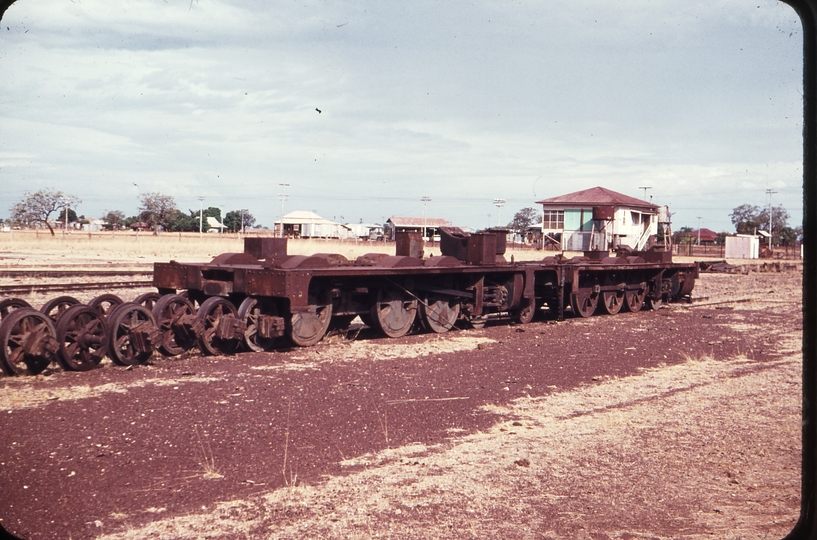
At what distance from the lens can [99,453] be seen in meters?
5.21

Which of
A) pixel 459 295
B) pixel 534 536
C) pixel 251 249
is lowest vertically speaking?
pixel 534 536

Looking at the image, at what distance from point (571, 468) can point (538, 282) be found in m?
10.5

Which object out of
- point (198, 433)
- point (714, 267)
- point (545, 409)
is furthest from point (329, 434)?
point (714, 267)

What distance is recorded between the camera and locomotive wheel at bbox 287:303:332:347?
33.8 ft

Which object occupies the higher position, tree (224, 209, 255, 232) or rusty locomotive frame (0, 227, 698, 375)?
tree (224, 209, 255, 232)

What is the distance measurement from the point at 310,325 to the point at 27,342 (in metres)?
3.98

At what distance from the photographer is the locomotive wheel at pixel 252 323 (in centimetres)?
986

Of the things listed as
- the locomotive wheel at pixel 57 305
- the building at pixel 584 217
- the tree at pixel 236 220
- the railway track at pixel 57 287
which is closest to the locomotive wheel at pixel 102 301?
the locomotive wheel at pixel 57 305

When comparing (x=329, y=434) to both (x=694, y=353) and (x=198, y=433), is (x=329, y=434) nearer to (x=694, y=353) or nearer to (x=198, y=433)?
(x=198, y=433)

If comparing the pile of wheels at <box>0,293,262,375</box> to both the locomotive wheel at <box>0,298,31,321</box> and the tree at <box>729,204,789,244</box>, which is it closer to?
the locomotive wheel at <box>0,298,31,321</box>

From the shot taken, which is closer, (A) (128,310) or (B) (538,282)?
(A) (128,310)

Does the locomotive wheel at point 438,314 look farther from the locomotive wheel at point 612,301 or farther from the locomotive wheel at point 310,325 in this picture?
the locomotive wheel at point 612,301

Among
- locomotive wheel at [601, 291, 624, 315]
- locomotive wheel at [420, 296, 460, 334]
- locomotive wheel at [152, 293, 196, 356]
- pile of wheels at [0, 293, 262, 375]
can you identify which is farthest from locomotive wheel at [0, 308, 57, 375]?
locomotive wheel at [601, 291, 624, 315]

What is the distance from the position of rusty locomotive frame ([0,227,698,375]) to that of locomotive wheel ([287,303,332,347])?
2 centimetres
